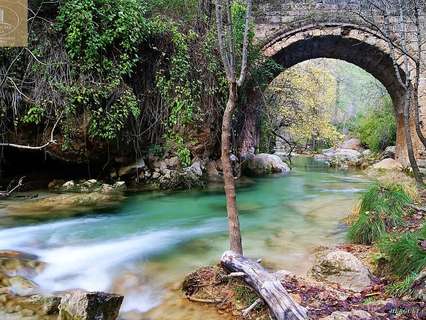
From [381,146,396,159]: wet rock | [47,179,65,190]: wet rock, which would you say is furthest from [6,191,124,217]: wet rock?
[381,146,396,159]: wet rock

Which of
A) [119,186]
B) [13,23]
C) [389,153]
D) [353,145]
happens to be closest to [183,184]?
[119,186]

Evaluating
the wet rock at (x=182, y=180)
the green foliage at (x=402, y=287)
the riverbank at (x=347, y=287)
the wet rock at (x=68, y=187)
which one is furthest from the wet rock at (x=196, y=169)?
the green foliage at (x=402, y=287)

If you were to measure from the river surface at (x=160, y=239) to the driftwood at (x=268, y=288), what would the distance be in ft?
1.40

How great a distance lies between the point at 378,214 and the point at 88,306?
3.42 metres

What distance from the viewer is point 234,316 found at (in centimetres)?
311

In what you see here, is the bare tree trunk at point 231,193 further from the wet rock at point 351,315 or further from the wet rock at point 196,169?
the wet rock at point 196,169

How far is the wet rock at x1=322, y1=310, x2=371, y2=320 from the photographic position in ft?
8.45

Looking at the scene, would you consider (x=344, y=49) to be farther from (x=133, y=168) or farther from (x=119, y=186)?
(x=119, y=186)

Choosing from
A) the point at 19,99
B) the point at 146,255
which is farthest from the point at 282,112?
the point at 146,255

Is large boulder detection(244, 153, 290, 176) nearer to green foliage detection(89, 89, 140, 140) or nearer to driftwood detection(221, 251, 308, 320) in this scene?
green foliage detection(89, 89, 140, 140)

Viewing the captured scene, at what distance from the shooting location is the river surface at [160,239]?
395cm

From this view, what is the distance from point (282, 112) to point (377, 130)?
5.41 m

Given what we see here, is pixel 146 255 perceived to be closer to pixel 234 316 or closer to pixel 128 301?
pixel 128 301

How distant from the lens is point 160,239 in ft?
17.7
